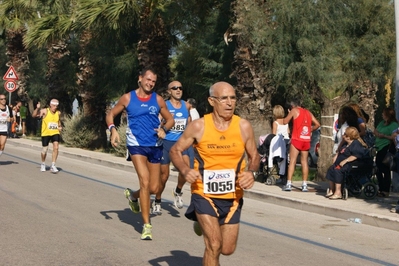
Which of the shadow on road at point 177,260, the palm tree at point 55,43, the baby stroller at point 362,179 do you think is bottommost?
the shadow on road at point 177,260

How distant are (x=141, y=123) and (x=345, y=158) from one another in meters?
4.98

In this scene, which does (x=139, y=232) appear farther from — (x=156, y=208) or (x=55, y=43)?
(x=55, y=43)

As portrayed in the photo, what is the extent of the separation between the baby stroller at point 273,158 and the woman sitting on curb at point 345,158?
237 cm

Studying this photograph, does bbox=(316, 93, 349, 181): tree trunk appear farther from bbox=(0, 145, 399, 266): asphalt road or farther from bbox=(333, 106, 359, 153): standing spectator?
bbox=(0, 145, 399, 266): asphalt road

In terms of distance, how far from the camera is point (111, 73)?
30750 mm

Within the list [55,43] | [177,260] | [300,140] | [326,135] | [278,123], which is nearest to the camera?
[177,260]

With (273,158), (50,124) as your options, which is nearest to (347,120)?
(273,158)

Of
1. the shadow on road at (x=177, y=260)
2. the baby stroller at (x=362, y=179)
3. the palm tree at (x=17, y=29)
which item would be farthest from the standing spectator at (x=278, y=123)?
the palm tree at (x=17, y=29)

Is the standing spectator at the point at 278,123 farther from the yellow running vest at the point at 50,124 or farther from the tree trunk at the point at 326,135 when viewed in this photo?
the yellow running vest at the point at 50,124

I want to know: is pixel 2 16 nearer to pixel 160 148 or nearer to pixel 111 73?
pixel 111 73

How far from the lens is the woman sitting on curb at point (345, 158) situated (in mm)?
13422

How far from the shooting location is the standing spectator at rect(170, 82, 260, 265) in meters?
6.35

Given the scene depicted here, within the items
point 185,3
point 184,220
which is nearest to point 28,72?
point 185,3

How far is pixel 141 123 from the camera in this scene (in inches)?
392
